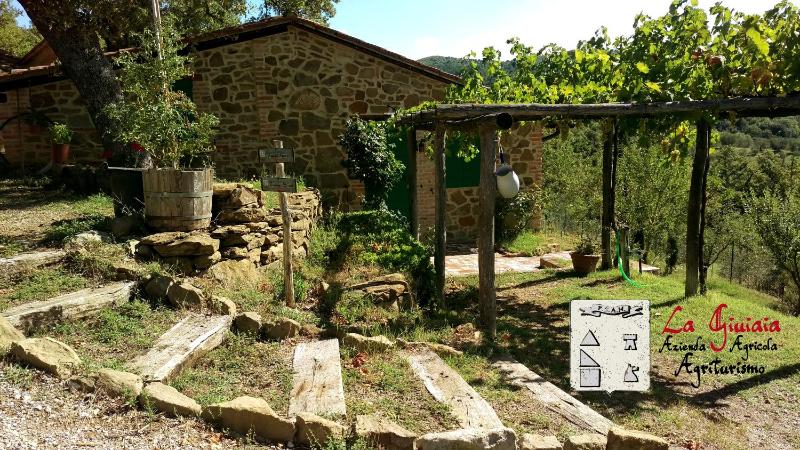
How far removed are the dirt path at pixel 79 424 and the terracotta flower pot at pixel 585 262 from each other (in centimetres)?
735

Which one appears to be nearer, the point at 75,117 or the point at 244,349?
the point at 244,349

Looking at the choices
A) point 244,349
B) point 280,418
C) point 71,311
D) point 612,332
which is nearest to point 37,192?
point 71,311

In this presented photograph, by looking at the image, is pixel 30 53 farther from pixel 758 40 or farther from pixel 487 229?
pixel 758 40

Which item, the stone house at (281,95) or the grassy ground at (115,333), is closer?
the grassy ground at (115,333)

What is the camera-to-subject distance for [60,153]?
9.85m

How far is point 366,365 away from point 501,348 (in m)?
1.78

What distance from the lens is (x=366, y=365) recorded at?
4.55m

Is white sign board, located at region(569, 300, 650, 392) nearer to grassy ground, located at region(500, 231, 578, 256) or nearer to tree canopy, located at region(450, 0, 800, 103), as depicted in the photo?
tree canopy, located at region(450, 0, 800, 103)

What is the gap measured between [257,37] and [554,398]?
9083 mm

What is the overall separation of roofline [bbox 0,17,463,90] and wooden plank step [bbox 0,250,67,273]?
5983 mm

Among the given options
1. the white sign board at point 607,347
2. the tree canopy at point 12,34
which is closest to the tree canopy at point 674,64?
the white sign board at point 607,347

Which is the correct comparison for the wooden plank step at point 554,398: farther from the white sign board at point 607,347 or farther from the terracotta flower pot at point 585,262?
the terracotta flower pot at point 585,262

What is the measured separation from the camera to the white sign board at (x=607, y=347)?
4809 millimetres

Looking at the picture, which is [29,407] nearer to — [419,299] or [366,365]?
[366,365]
